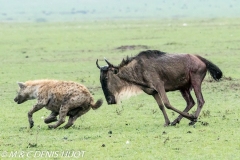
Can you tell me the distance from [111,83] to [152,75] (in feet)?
2.70

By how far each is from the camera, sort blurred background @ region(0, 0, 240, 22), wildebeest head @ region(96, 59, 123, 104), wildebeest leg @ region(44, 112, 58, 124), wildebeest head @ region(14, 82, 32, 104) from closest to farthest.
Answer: wildebeest leg @ region(44, 112, 58, 124) < wildebeest head @ region(96, 59, 123, 104) < wildebeest head @ region(14, 82, 32, 104) < blurred background @ region(0, 0, 240, 22)

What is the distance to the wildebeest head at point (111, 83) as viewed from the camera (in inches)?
480

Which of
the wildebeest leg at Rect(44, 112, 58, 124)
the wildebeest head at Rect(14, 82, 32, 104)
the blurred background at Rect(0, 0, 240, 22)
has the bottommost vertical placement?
the blurred background at Rect(0, 0, 240, 22)

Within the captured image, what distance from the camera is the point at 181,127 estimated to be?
11672 millimetres

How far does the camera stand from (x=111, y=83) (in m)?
12.2

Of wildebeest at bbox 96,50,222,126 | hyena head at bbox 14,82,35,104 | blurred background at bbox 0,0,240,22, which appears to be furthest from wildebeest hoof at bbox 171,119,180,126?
blurred background at bbox 0,0,240,22

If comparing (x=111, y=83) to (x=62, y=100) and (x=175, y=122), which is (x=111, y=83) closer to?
(x=62, y=100)

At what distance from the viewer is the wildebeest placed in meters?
12.2

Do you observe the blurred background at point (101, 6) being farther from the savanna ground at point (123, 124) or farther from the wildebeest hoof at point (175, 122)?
the wildebeest hoof at point (175, 122)

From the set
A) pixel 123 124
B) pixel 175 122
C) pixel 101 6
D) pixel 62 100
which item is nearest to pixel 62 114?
pixel 62 100

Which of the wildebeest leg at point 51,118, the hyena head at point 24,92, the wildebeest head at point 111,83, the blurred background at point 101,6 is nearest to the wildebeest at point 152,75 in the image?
the wildebeest head at point 111,83

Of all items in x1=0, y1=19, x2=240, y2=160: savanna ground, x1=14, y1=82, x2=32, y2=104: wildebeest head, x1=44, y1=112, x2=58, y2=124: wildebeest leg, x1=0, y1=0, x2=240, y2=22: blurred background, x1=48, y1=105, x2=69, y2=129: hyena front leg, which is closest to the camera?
x1=0, y1=19, x2=240, y2=160: savanna ground

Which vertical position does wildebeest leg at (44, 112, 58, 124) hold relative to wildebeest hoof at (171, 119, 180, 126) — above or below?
above

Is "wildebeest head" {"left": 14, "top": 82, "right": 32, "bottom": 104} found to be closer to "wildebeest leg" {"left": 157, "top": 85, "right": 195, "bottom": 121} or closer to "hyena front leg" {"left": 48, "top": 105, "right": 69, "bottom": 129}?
"hyena front leg" {"left": 48, "top": 105, "right": 69, "bottom": 129}
